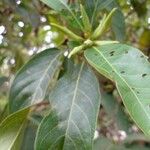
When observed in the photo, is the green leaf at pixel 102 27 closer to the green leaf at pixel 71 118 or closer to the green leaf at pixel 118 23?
the green leaf at pixel 71 118

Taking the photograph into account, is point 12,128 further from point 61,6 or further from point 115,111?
point 115,111

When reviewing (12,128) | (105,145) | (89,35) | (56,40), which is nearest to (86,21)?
(89,35)

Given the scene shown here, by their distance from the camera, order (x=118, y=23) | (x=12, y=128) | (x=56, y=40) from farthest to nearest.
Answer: (x=56, y=40) < (x=118, y=23) < (x=12, y=128)

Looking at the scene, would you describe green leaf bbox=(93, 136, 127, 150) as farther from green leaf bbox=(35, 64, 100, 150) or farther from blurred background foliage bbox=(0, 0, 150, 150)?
green leaf bbox=(35, 64, 100, 150)

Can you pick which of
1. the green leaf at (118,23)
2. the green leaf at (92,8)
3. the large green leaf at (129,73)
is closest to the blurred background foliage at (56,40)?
the green leaf at (118,23)

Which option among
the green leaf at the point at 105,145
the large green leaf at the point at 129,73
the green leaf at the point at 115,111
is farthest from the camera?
the green leaf at the point at 115,111

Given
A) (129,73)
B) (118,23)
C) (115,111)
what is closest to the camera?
(129,73)

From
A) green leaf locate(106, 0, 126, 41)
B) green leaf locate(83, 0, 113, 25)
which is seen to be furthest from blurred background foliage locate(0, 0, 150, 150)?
green leaf locate(83, 0, 113, 25)
